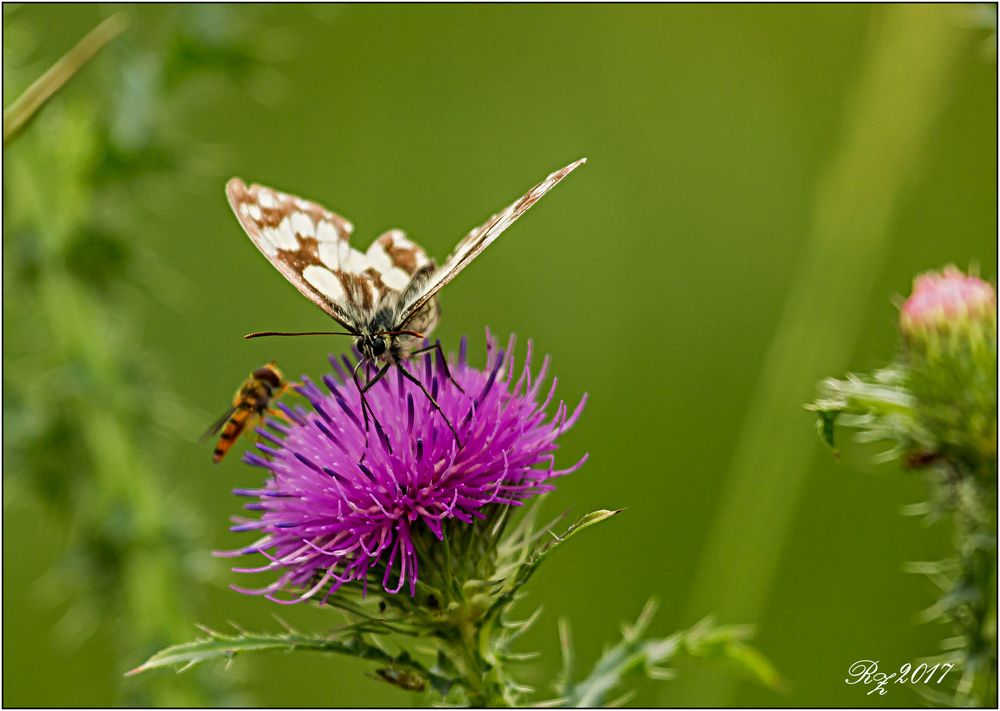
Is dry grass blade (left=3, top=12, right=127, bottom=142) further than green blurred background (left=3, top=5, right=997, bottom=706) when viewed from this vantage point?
No

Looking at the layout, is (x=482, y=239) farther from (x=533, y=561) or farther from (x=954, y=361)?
(x=954, y=361)

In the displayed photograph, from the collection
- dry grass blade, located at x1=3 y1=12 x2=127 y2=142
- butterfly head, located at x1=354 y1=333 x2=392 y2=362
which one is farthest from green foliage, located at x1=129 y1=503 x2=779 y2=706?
dry grass blade, located at x1=3 y1=12 x2=127 y2=142

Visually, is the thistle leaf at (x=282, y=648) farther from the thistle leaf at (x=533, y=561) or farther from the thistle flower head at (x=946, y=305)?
the thistle flower head at (x=946, y=305)

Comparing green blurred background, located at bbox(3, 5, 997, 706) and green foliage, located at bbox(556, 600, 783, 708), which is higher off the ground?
green blurred background, located at bbox(3, 5, 997, 706)

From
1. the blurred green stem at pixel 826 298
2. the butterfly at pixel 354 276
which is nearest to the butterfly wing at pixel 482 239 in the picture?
the butterfly at pixel 354 276

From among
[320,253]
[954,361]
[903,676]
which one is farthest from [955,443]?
[320,253]

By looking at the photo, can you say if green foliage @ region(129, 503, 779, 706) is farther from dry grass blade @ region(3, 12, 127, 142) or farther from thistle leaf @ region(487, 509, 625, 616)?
dry grass blade @ region(3, 12, 127, 142)
